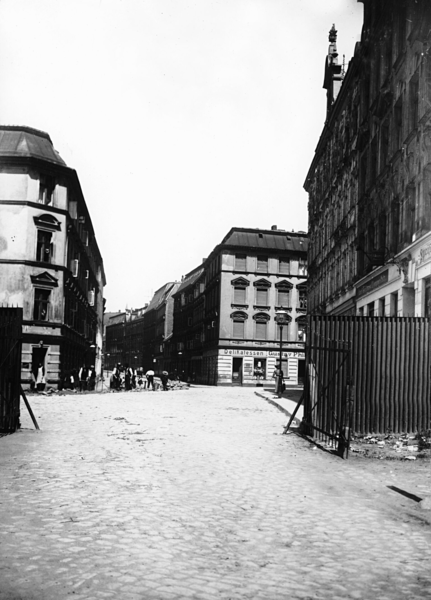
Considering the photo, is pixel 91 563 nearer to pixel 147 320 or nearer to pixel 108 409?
pixel 108 409

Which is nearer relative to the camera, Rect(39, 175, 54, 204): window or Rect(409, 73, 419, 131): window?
Rect(409, 73, 419, 131): window

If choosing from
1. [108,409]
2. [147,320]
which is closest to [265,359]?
[108,409]

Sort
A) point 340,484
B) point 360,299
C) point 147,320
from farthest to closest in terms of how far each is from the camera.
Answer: point 147,320 → point 360,299 → point 340,484

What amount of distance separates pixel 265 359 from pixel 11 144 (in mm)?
33817

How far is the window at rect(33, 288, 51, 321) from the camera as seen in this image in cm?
3709

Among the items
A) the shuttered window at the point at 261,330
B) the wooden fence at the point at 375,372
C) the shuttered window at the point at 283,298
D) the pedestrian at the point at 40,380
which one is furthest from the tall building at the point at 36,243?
the shuttered window at the point at 283,298

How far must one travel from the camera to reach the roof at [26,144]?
122 feet

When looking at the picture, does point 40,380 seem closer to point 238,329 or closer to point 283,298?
point 238,329

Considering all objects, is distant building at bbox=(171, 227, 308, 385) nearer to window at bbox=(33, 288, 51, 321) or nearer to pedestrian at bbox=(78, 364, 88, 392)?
pedestrian at bbox=(78, 364, 88, 392)

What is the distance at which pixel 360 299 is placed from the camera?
26312mm

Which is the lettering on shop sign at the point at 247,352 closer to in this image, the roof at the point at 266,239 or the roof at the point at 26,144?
the roof at the point at 266,239

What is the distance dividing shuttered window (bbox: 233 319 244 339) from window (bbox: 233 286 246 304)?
6.84 ft

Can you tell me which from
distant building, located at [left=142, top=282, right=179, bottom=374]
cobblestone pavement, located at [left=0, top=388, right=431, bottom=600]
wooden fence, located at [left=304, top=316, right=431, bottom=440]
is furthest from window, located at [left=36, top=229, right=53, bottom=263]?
distant building, located at [left=142, top=282, right=179, bottom=374]

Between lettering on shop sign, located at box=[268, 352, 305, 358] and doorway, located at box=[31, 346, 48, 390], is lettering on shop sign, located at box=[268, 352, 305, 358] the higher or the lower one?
the higher one
